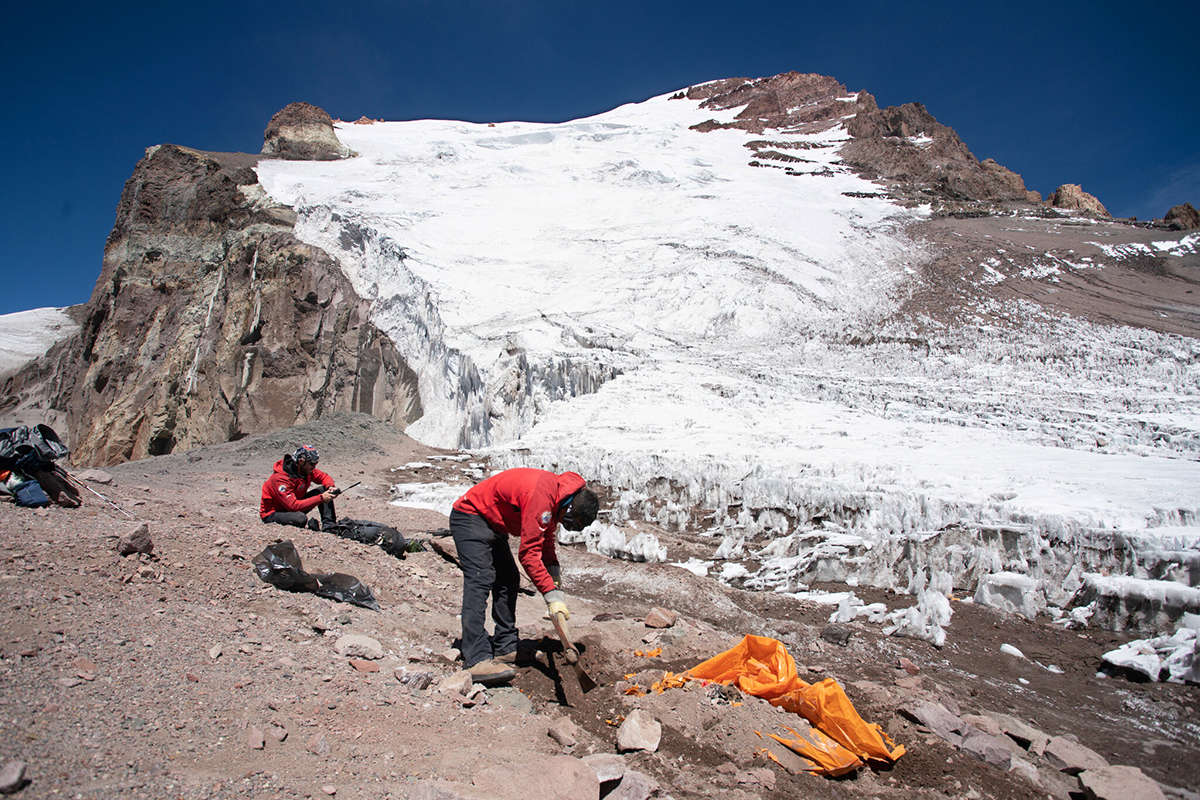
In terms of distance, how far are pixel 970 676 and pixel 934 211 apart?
26586mm

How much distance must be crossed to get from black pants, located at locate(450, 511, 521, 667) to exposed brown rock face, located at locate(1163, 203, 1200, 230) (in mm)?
30585

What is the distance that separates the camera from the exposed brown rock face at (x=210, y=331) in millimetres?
20859

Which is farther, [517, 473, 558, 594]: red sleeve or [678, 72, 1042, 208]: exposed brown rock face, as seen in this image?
[678, 72, 1042, 208]: exposed brown rock face

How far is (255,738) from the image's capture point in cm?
230

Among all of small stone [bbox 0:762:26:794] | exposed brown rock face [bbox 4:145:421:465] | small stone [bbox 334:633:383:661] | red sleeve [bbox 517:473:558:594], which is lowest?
small stone [bbox 334:633:383:661]

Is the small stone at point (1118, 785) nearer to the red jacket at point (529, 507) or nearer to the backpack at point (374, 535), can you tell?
the red jacket at point (529, 507)

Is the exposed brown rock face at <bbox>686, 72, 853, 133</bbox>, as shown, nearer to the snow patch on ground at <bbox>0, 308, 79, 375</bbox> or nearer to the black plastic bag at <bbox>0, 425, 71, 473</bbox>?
the black plastic bag at <bbox>0, 425, 71, 473</bbox>

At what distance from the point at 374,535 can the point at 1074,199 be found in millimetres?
42938

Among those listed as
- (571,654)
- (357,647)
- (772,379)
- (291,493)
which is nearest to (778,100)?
(772,379)

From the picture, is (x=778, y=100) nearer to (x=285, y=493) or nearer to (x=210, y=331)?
(x=210, y=331)

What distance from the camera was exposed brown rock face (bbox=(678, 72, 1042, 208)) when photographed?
30344mm

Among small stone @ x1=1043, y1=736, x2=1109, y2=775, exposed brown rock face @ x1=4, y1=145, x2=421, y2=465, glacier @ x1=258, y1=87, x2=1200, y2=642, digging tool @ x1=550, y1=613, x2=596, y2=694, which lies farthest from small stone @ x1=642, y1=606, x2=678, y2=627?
exposed brown rock face @ x1=4, y1=145, x2=421, y2=465

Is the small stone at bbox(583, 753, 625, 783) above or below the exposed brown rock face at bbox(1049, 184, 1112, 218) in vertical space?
below

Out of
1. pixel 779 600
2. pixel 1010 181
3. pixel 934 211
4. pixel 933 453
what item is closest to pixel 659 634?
pixel 779 600
